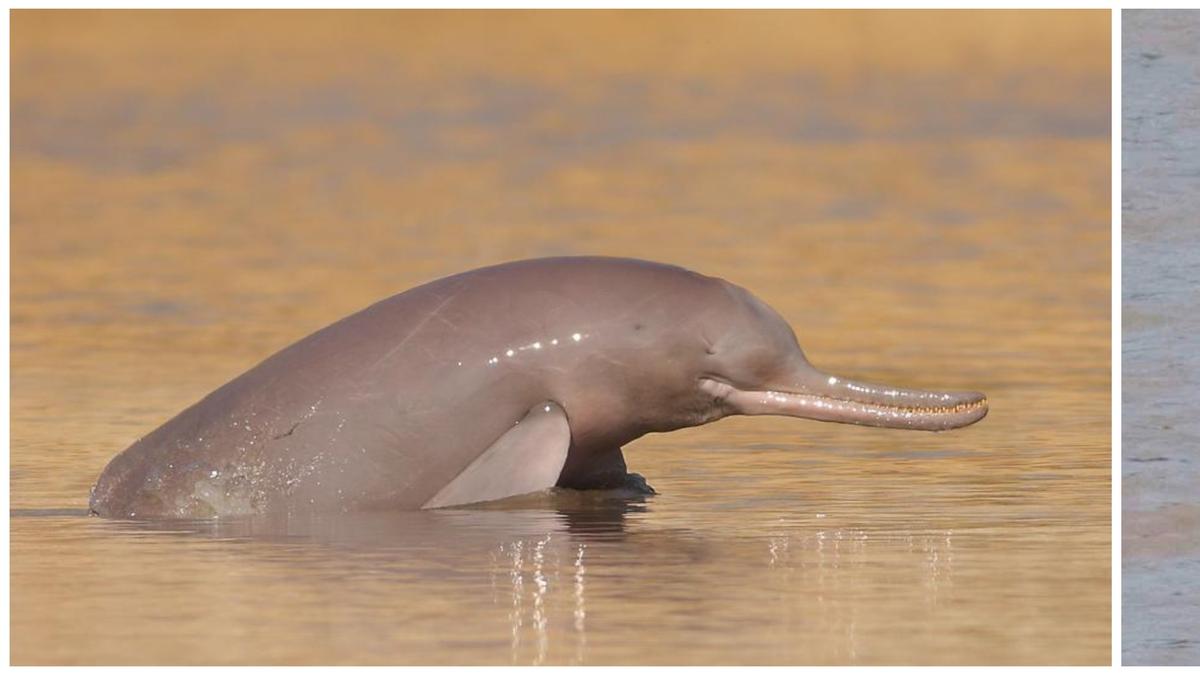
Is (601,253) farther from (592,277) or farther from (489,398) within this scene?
(489,398)

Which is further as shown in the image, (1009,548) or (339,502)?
(339,502)

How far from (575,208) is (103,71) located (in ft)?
59.6

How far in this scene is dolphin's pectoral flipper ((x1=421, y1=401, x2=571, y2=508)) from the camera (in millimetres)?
17797

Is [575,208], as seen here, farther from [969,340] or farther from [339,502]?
[339,502]

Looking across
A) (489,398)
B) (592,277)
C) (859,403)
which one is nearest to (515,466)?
(489,398)

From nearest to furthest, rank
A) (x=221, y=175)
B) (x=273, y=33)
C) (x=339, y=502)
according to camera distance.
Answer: (x=339, y=502) → (x=221, y=175) → (x=273, y=33)

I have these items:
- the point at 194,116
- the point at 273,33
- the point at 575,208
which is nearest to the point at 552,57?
the point at 273,33

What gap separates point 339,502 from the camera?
1797cm

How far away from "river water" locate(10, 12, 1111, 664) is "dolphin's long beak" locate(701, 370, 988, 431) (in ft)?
1.54
